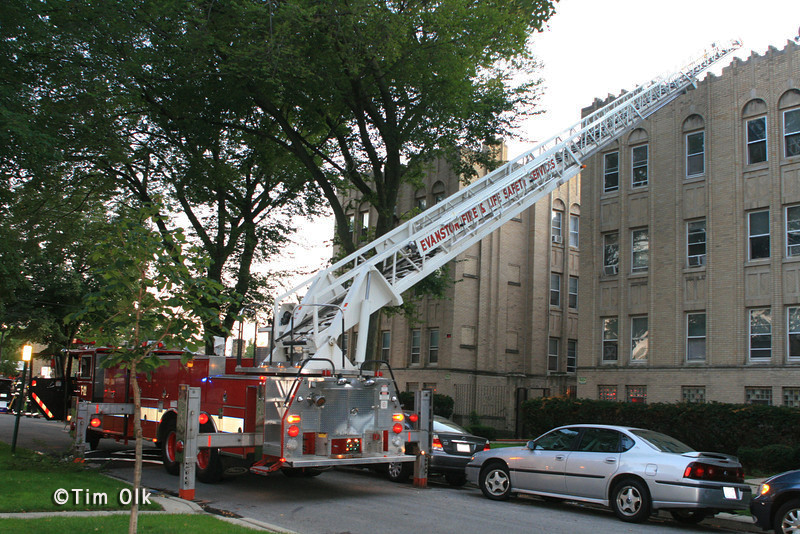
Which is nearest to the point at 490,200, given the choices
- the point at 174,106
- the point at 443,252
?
the point at 443,252

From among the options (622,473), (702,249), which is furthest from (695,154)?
(622,473)

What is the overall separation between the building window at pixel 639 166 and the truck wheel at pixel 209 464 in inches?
739

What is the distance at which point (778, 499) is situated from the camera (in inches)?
379

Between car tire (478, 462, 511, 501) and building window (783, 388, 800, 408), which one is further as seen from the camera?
building window (783, 388, 800, 408)

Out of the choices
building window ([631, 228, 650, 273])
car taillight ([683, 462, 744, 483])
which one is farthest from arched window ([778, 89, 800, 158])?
car taillight ([683, 462, 744, 483])

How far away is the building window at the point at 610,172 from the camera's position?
2723 cm

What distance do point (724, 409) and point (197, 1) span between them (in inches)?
682

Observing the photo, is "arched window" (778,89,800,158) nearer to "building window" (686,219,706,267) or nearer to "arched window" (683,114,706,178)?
"arched window" (683,114,706,178)

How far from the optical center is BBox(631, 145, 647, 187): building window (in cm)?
2645

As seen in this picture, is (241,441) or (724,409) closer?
(241,441)

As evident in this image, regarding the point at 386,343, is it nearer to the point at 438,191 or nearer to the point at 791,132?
the point at 438,191

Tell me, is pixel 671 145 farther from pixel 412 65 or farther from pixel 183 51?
pixel 183 51
